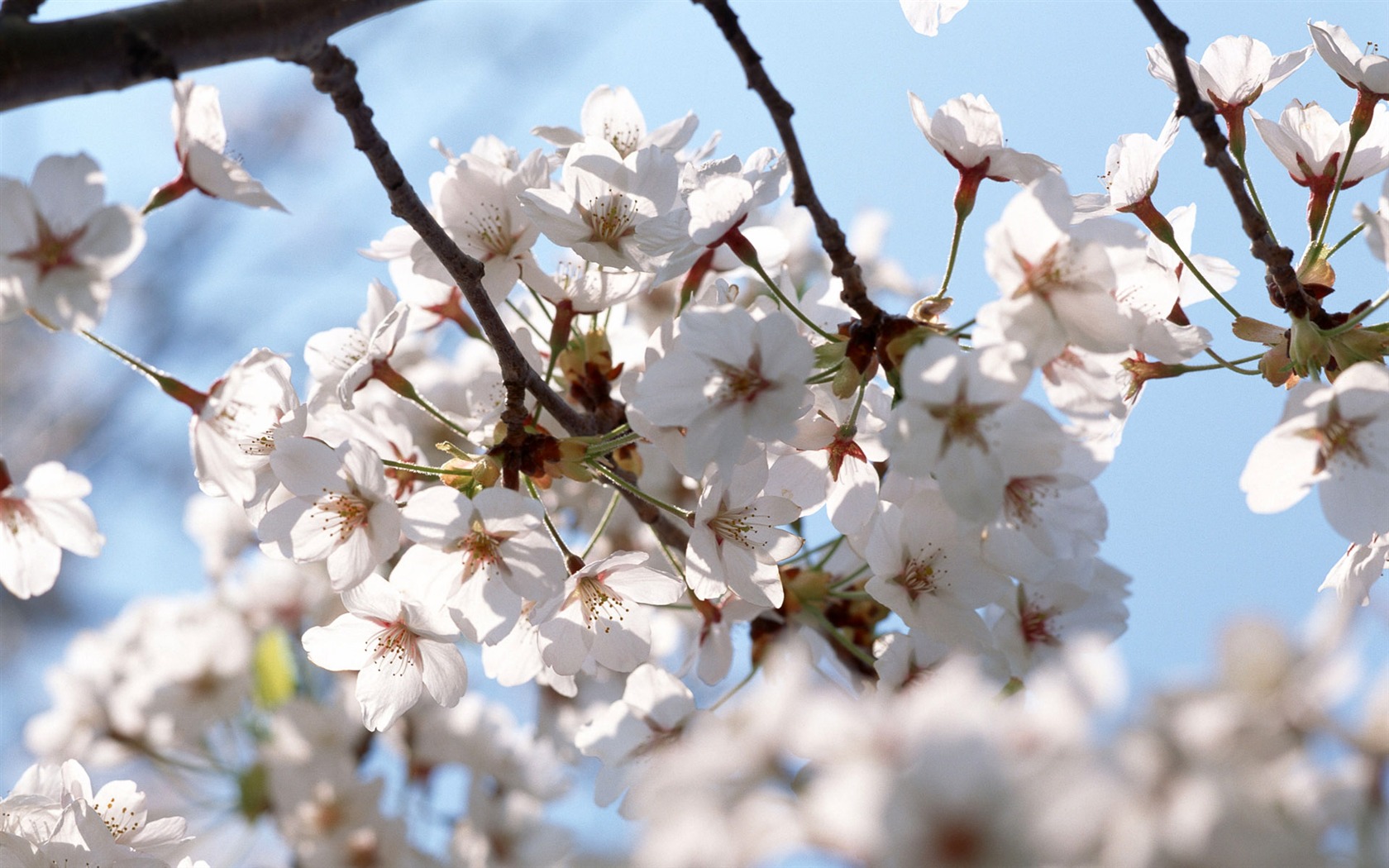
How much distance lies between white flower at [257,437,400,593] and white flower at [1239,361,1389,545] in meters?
1.07

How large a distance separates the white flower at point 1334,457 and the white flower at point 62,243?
4.23 feet

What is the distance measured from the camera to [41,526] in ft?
4.61

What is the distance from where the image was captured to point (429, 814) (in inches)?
120

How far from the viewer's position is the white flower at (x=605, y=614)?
A: 4.70 ft

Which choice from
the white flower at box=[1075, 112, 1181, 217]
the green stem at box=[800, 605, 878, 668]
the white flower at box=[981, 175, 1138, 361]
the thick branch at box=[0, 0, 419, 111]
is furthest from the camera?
the green stem at box=[800, 605, 878, 668]

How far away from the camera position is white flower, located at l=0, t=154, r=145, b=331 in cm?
106

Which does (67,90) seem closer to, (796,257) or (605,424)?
(605,424)

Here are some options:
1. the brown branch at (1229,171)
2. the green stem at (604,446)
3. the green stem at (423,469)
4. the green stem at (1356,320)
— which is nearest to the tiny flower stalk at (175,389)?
the green stem at (423,469)

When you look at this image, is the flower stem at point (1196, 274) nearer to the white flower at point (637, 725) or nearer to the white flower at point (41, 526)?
the white flower at point (637, 725)

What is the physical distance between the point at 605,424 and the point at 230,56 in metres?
0.75

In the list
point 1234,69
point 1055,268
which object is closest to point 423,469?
point 1055,268

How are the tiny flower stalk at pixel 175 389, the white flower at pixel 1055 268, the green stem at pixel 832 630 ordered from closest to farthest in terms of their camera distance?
the white flower at pixel 1055 268 → the tiny flower stalk at pixel 175 389 → the green stem at pixel 832 630

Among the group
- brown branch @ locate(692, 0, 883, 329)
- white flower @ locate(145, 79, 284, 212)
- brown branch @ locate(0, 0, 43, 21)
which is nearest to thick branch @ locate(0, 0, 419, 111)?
brown branch @ locate(0, 0, 43, 21)

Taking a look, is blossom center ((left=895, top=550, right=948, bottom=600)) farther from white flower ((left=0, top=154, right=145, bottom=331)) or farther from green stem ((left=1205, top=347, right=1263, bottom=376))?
white flower ((left=0, top=154, right=145, bottom=331))
